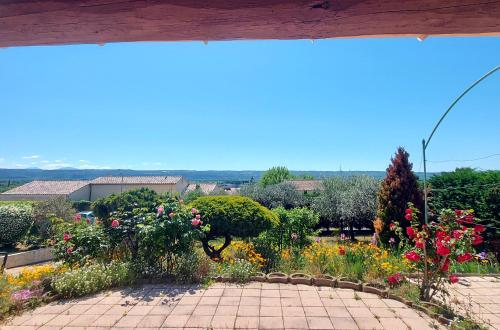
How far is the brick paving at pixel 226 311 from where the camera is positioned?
356 centimetres

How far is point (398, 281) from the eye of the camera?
16.0 ft

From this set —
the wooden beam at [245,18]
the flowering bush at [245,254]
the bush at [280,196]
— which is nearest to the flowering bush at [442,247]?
the flowering bush at [245,254]

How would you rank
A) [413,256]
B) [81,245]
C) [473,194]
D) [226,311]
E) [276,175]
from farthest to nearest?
[276,175], [473,194], [81,245], [413,256], [226,311]

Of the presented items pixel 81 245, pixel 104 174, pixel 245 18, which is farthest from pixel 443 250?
pixel 104 174

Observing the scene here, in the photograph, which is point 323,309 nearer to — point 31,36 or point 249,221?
point 249,221

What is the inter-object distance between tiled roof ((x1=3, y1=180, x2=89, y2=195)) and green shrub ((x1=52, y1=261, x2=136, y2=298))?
31978mm

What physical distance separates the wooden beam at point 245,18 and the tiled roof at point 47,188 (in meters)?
36.4

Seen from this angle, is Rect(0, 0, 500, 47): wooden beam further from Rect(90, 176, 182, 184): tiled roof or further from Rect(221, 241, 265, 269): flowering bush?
Rect(90, 176, 182, 184): tiled roof

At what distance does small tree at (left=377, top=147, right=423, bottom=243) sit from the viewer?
8.95m

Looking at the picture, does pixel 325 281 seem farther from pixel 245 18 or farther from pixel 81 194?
pixel 81 194

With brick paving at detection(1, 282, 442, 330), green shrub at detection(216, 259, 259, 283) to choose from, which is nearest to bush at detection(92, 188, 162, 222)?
green shrub at detection(216, 259, 259, 283)

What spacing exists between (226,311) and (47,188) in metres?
39.2

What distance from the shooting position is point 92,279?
185 inches

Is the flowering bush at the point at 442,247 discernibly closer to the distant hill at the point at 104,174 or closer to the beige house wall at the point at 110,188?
the beige house wall at the point at 110,188
